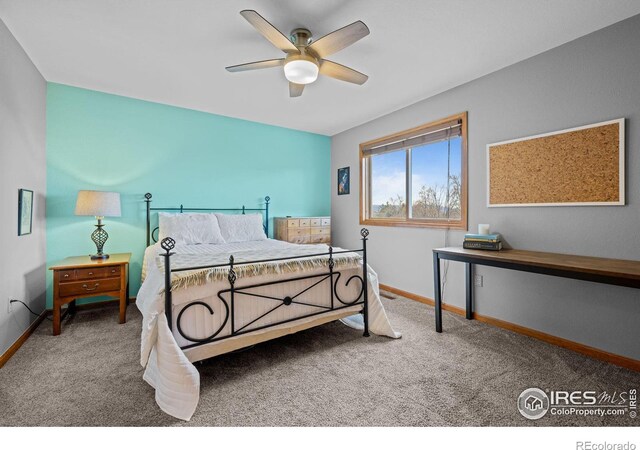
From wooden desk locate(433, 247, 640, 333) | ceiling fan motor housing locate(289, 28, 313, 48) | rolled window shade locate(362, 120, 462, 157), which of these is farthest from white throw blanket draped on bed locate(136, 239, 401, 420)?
rolled window shade locate(362, 120, 462, 157)

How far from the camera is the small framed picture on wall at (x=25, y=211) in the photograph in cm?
243

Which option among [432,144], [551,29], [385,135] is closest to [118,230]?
[385,135]

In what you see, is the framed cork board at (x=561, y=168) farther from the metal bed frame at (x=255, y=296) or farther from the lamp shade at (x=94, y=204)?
the lamp shade at (x=94, y=204)

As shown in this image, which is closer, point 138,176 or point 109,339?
point 109,339

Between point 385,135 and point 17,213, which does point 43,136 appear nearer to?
point 17,213

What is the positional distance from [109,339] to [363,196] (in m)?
3.63

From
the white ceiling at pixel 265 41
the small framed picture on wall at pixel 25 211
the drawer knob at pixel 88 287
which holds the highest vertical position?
the white ceiling at pixel 265 41

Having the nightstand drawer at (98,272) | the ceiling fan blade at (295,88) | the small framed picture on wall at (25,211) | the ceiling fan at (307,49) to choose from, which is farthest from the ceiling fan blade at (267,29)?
the nightstand drawer at (98,272)

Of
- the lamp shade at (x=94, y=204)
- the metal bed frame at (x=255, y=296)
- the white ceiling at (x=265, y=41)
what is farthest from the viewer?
the lamp shade at (x=94, y=204)

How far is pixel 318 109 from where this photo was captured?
12.9ft

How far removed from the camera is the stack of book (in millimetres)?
2605

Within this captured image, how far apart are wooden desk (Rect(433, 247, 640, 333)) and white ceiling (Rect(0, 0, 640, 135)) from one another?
176 cm

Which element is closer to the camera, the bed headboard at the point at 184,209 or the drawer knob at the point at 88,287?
the drawer knob at the point at 88,287

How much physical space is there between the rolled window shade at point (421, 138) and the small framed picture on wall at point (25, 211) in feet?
13.1
